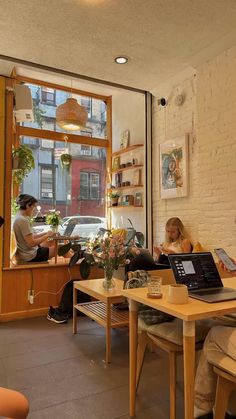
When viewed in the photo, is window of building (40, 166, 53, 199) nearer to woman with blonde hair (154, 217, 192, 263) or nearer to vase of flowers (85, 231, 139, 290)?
woman with blonde hair (154, 217, 192, 263)

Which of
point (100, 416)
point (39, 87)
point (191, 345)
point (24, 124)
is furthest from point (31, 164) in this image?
point (191, 345)

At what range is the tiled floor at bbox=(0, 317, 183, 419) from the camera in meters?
1.89

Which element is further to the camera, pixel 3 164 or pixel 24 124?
pixel 24 124

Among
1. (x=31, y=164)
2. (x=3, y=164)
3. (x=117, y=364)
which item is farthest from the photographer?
(x=31, y=164)

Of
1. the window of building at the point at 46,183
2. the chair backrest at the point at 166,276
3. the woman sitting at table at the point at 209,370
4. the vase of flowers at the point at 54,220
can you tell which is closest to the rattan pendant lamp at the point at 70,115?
the window of building at the point at 46,183

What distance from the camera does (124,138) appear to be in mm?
4961

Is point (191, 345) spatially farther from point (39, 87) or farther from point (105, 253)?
point (39, 87)

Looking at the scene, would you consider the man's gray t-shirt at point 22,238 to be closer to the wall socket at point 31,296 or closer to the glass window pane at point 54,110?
the wall socket at point 31,296

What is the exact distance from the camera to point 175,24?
9.35ft

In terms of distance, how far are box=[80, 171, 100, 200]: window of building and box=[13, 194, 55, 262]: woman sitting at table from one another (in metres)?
1.22

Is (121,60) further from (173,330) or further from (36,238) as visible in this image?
(173,330)

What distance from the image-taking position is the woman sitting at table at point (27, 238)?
3.74 metres

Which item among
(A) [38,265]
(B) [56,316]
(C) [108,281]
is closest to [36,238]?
(A) [38,265]

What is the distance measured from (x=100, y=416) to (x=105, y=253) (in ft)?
4.22
